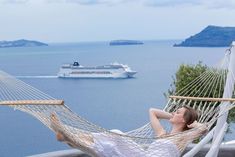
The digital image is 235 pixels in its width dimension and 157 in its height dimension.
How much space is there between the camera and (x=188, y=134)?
257 centimetres

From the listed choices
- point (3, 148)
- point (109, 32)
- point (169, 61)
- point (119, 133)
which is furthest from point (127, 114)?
point (169, 61)

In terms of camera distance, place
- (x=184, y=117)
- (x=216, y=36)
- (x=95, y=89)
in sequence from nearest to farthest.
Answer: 1. (x=184, y=117)
2. (x=216, y=36)
3. (x=95, y=89)

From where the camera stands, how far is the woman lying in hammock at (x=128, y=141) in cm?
232

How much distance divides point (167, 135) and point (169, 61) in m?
28.0

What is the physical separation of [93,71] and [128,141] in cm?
1764

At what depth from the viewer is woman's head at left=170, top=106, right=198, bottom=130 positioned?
2652 millimetres

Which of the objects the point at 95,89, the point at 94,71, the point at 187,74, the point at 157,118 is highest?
the point at 157,118

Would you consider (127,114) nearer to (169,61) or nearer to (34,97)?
(34,97)

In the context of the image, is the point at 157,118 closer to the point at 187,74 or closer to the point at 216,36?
the point at 187,74

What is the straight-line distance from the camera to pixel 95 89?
65.7ft

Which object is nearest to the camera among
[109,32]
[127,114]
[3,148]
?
[3,148]

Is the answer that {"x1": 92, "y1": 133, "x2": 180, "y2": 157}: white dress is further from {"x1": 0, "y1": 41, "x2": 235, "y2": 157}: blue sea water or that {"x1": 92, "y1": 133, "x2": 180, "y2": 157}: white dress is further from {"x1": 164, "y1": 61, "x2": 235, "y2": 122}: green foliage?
{"x1": 164, "y1": 61, "x2": 235, "y2": 122}: green foliage

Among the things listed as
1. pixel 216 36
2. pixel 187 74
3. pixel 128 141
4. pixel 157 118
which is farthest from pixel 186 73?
pixel 216 36

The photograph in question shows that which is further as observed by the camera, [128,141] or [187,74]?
[187,74]
